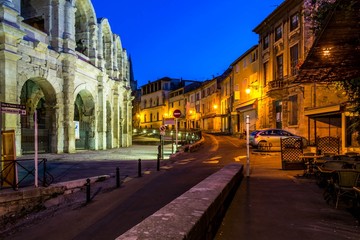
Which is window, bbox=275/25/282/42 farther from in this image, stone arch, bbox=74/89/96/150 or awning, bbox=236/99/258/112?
stone arch, bbox=74/89/96/150

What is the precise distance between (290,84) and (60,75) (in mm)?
17514

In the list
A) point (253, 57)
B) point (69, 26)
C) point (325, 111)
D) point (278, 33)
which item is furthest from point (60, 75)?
point (253, 57)

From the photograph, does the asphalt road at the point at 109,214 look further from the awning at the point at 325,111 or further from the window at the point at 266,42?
the window at the point at 266,42

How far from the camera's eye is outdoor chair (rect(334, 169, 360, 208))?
707 centimetres

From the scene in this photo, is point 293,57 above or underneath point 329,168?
above

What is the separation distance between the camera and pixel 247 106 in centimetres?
3947

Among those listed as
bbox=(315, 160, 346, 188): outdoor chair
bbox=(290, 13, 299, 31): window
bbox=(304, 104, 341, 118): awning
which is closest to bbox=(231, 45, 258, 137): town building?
bbox=(290, 13, 299, 31): window

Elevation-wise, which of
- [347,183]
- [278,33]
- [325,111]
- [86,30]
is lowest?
[347,183]

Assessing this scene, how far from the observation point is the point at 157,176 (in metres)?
13.8

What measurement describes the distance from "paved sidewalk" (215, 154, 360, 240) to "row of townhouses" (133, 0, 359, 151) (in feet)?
10.8

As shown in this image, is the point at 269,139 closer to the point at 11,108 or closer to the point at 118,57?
the point at 11,108

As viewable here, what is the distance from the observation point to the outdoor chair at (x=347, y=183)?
278 inches

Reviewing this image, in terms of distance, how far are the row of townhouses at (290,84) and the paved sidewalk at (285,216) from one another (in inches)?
129

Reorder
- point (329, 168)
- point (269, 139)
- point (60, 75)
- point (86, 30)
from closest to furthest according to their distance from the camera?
point (329, 168) < point (60, 75) < point (269, 139) < point (86, 30)
